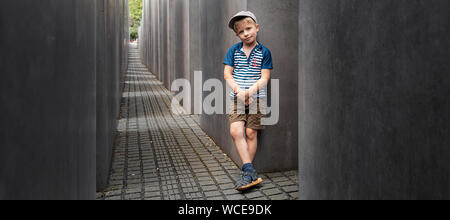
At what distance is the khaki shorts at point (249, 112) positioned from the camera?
462 cm

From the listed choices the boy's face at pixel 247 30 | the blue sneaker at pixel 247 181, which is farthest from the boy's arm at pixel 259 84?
the blue sneaker at pixel 247 181

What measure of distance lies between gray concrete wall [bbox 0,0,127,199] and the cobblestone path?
199 centimetres

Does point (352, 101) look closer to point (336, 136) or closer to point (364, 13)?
point (336, 136)

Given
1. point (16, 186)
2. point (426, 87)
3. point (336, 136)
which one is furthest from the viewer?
point (336, 136)

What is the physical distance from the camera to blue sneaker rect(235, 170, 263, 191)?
4.44 m

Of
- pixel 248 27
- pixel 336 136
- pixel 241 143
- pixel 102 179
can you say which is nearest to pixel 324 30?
pixel 336 136

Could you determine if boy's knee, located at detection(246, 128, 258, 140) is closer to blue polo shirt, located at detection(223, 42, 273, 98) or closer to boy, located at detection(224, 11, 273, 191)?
boy, located at detection(224, 11, 273, 191)

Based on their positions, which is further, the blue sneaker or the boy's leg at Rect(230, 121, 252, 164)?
the boy's leg at Rect(230, 121, 252, 164)

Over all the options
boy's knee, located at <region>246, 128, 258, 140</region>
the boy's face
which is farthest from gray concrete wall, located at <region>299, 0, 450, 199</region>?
boy's knee, located at <region>246, 128, 258, 140</region>

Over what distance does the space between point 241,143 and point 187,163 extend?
4.93 ft

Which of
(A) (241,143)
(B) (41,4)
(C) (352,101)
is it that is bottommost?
(A) (241,143)

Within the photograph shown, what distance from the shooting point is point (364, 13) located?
96.6 inches

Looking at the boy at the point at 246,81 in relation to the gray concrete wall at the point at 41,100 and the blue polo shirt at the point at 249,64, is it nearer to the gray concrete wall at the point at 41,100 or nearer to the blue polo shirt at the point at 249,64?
the blue polo shirt at the point at 249,64

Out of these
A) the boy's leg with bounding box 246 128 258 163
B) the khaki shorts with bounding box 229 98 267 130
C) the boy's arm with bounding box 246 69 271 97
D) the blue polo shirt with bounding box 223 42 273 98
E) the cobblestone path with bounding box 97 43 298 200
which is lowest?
the cobblestone path with bounding box 97 43 298 200
